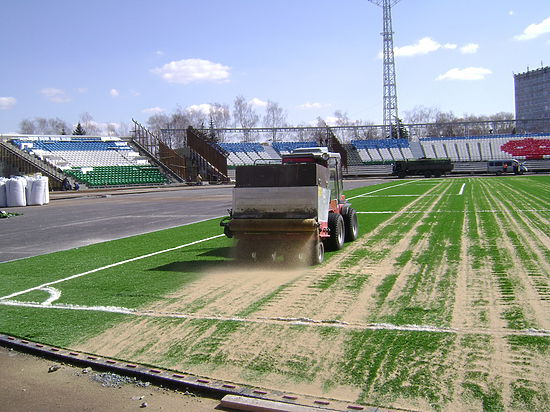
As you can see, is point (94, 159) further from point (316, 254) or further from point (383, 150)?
point (316, 254)

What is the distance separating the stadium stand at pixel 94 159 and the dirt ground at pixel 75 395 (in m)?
54.6

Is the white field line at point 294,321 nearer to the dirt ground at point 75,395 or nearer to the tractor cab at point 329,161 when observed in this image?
the dirt ground at point 75,395

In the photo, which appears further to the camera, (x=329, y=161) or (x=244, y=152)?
(x=244, y=152)

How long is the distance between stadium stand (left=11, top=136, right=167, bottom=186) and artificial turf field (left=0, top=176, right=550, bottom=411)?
48.0 metres

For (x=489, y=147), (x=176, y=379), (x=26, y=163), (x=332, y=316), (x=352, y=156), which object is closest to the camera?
(x=176, y=379)

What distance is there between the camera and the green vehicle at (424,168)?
71125mm

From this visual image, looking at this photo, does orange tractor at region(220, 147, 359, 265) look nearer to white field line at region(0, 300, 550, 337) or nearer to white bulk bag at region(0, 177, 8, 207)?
white field line at region(0, 300, 550, 337)

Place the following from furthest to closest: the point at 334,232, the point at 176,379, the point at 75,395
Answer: the point at 334,232 < the point at 176,379 < the point at 75,395

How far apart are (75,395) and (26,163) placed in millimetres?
53477

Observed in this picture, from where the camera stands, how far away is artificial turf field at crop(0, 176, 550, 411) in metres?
5.32

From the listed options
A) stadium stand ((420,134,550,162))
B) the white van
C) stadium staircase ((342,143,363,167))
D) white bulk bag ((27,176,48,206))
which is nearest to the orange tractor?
white bulk bag ((27,176,48,206))

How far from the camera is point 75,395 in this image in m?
5.39

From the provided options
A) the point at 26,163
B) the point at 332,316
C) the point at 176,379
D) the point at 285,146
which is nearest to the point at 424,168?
the point at 285,146

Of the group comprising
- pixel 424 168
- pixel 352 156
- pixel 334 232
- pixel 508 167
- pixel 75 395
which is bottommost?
pixel 75 395
